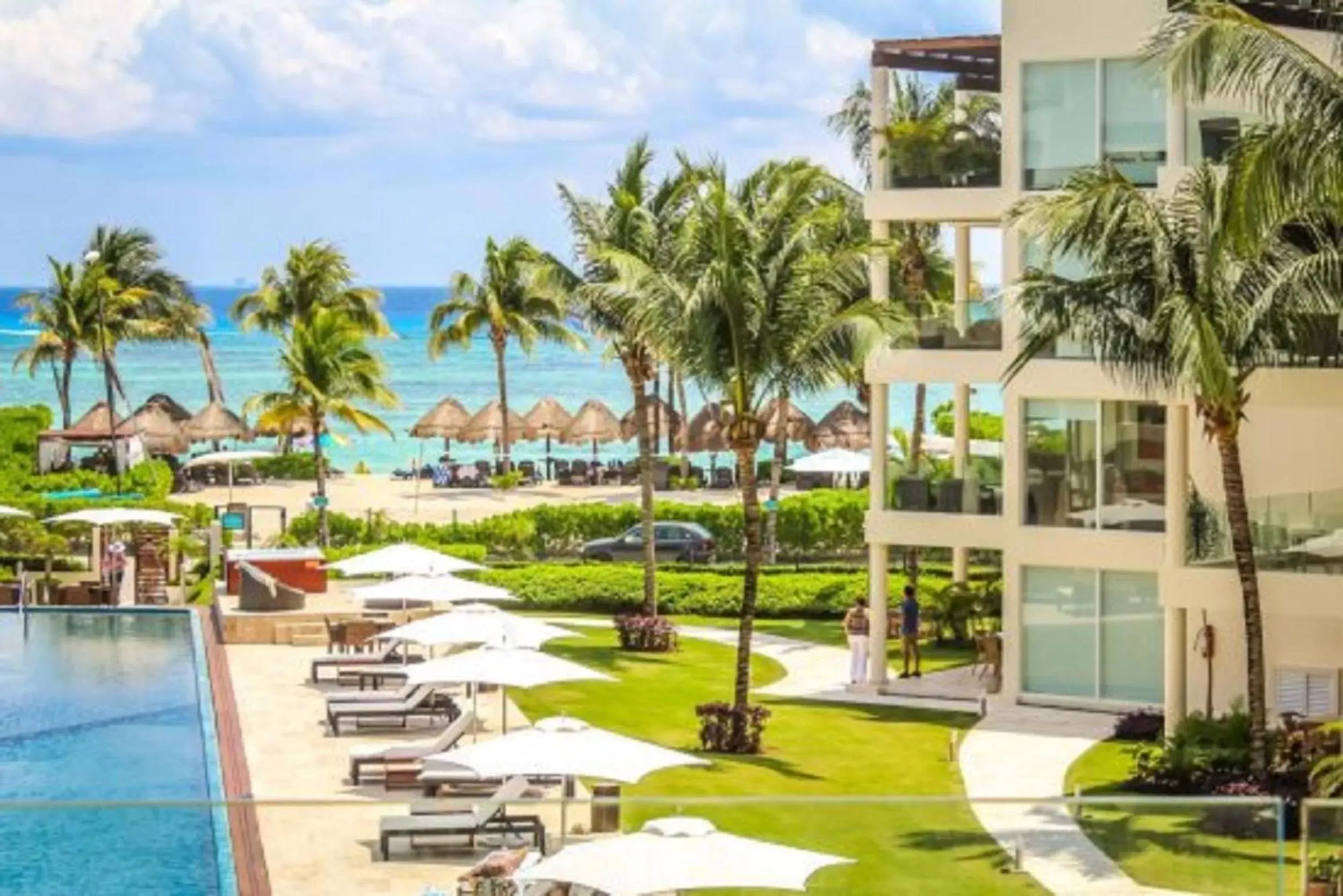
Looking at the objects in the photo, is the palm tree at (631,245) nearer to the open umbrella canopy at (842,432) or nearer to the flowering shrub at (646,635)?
the flowering shrub at (646,635)

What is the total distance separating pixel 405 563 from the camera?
145 feet

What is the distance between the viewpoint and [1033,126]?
39375 millimetres

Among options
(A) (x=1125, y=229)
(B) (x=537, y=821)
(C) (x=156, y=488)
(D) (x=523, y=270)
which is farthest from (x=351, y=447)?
(B) (x=537, y=821)

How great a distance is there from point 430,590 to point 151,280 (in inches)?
1869

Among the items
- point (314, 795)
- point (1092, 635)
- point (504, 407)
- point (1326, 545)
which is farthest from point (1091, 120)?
point (504, 407)

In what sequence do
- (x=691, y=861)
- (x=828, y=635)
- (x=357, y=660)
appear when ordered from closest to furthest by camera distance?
(x=691, y=861) → (x=357, y=660) → (x=828, y=635)

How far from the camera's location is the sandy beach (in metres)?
71.3

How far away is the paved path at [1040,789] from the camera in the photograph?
1925 centimetres

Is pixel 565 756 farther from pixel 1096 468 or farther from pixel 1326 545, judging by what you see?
pixel 1096 468

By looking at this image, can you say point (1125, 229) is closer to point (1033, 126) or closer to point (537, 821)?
point (1033, 126)

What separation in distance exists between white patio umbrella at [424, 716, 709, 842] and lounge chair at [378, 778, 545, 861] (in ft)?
1.82

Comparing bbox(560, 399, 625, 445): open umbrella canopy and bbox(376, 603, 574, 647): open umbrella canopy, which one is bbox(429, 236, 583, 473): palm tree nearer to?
bbox(560, 399, 625, 445): open umbrella canopy

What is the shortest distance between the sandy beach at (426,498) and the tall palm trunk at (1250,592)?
1447 inches

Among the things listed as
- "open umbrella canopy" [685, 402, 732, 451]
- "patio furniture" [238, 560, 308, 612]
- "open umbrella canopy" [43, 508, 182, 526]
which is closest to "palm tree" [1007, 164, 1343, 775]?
"patio furniture" [238, 560, 308, 612]
